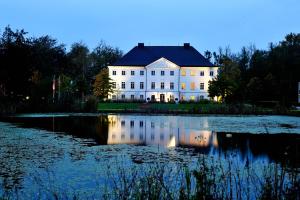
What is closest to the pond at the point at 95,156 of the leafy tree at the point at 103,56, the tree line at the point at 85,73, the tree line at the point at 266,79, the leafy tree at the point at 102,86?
the tree line at the point at 85,73

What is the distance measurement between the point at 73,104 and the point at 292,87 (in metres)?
34.9

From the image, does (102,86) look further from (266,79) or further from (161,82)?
(266,79)

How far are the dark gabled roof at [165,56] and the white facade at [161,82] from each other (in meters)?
0.72

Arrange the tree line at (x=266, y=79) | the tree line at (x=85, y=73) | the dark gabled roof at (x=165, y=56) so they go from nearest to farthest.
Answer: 1. the tree line at (x=85, y=73)
2. the tree line at (x=266, y=79)
3. the dark gabled roof at (x=165, y=56)

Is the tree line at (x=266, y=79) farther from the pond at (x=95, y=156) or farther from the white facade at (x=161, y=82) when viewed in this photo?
the pond at (x=95, y=156)

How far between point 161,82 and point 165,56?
4753mm

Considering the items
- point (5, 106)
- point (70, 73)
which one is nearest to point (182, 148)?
point (5, 106)

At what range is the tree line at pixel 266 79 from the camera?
58812 millimetres

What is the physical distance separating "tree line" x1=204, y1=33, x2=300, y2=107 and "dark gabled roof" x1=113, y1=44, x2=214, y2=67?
4491 mm

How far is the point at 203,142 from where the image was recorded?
15.9 m

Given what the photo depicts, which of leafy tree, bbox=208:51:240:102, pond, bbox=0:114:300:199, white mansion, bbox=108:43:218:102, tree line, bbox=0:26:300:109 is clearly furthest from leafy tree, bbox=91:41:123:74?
pond, bbox=0:114:300:199

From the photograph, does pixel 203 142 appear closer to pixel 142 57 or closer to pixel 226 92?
pixel 226 92

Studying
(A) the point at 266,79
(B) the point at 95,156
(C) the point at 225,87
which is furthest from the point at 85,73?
(B) the point at 95,156

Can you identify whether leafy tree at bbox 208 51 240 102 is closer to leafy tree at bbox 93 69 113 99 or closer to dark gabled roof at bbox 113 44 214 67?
dark gabled roof at bbox 113 44 214 67
